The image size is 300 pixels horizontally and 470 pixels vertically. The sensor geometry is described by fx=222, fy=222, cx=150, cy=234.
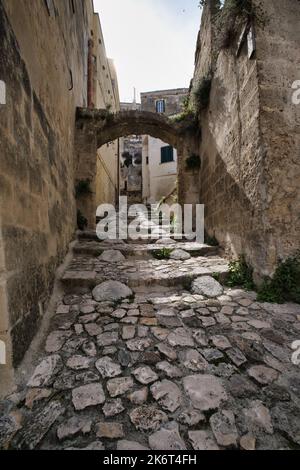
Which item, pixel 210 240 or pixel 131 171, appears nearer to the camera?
pixel 210 240

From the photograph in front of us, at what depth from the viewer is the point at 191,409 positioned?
4.24 feet

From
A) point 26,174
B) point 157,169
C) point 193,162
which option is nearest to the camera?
point 26,174

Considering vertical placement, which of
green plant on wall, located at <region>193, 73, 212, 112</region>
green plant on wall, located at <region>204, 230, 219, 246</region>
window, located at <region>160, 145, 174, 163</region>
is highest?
window, located at <region>160, 145, 174, 163</region>

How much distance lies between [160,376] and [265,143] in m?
2.77

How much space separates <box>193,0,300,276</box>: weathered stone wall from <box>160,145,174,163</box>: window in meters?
12.7

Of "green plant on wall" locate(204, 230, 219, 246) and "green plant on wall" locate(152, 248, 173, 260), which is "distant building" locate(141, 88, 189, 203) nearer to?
"green plant on wall" locate(204, 230, 219, 246)

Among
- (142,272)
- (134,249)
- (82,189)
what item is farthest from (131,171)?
(142,272)

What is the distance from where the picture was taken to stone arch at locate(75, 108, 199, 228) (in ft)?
18.5

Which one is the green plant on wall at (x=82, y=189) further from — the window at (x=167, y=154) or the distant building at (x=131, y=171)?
the distant building at (x=131, y=171)

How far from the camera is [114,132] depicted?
6.27m

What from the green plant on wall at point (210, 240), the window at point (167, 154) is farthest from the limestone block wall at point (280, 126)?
the window at point (167, 154)

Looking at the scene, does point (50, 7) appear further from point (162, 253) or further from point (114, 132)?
point (162, 253)

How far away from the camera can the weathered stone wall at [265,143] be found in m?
2.69

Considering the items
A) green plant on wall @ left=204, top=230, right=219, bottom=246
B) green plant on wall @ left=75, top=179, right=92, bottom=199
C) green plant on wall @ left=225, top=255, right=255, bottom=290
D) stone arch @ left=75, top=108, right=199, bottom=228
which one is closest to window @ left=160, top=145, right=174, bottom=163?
stone arch @ left=75, top=108, right=199, bottom=228
